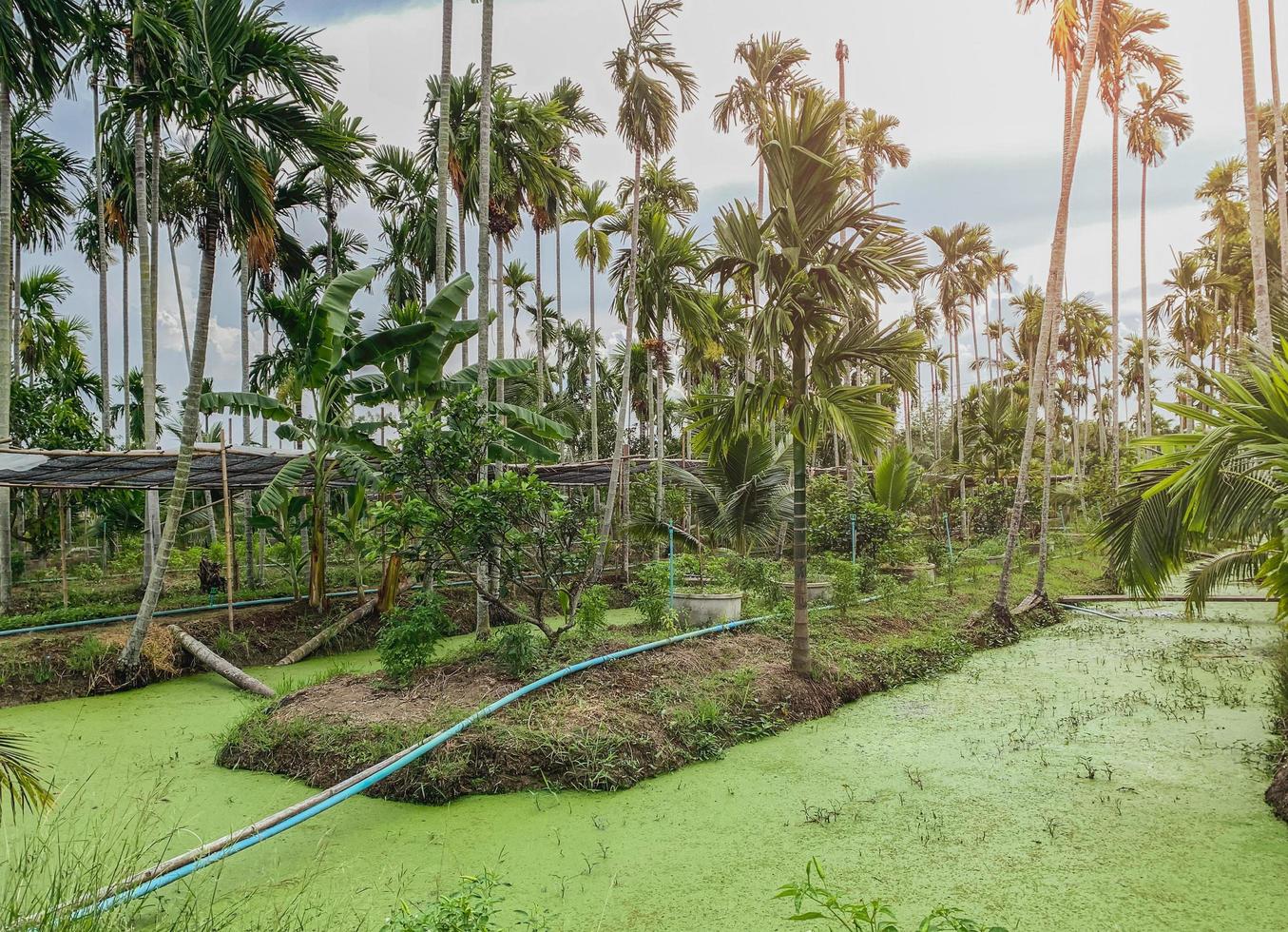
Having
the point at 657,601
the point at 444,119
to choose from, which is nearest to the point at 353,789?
the point at 657,601

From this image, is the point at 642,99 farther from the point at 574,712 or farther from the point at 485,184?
the point at 574,712

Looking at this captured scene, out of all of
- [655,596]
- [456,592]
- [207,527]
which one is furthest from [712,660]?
[207,527]

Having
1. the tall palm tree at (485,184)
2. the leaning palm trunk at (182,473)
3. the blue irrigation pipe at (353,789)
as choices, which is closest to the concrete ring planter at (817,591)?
the blue irrigation pipe at (353,789)

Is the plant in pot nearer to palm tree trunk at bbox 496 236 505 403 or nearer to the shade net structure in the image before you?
the shade net structure

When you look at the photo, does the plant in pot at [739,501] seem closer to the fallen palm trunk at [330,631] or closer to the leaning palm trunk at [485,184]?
the leaning palm trunk at [485,184]

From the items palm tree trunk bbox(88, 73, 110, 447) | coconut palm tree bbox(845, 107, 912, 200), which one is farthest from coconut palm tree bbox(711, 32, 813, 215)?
palm tree trunk bbox(88, 73, 110, 447)

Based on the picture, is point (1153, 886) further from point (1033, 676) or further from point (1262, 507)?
point (1033, 676)

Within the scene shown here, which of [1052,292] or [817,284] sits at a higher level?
[1052,292]
